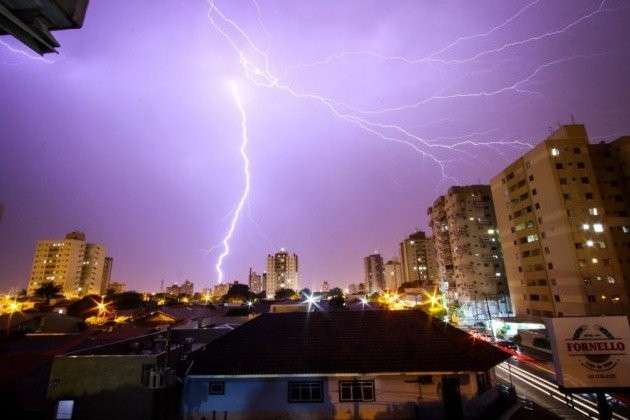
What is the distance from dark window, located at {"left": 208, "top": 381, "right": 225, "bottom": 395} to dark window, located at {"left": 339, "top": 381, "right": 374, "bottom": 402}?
5.37 m

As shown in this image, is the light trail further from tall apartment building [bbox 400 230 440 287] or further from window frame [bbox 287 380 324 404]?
tall apartment building [bbox 400 230 440 287]

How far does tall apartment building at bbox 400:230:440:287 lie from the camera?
152250mm

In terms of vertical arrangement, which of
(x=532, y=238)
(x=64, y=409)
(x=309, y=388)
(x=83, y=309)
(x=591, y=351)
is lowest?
(x=64, y=409)

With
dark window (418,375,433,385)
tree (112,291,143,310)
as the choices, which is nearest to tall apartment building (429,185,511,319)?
dark window (418,375,433,385)

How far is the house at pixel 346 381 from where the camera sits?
14.4 m

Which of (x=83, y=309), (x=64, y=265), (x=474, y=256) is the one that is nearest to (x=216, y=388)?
(x=83, y=309)

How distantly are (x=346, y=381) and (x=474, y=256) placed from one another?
231ft

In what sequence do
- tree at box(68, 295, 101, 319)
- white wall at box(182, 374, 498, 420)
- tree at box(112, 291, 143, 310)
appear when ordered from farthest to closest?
tree at box(112, 291, 143, 310) → tree at box(68, 295, 101, 319) → white wall at box(182, 374, 498, 420)

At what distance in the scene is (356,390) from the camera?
14.6m

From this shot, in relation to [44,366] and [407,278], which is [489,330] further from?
[407,278]

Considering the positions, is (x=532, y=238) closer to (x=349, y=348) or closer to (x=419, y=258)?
(x=349, y=348)

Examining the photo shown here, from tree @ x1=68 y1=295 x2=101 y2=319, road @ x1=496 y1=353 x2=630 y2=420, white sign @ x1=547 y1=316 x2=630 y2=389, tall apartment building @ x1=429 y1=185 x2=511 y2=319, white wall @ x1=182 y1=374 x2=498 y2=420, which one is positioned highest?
tall apartment building @ x1=429 y1=185 x2=511 y2=319

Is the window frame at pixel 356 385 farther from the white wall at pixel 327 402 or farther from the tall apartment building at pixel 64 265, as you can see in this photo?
the tall apartment building at pixel 64 265

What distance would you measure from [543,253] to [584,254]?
6.67 metres
